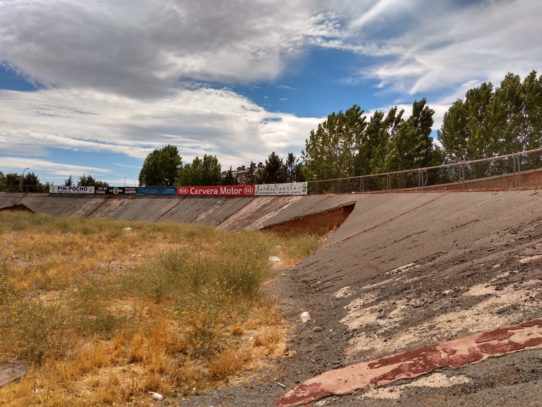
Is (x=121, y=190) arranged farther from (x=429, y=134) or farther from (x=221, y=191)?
(x=429, y=134)

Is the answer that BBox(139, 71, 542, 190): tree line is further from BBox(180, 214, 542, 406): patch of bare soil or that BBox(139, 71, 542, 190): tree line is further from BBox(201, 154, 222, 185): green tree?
BBox(201, 154, 222, 185): green tree

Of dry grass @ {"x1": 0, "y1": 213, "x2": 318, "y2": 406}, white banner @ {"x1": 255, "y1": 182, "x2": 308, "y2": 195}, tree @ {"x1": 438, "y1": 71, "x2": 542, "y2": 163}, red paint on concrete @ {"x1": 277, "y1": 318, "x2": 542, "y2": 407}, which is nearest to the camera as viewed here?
red paint on concrete @ {"x1": 277, "y1": 318, "x2": 542, "y2": 407}

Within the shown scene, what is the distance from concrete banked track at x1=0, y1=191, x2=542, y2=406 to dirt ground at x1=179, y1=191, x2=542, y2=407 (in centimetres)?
2

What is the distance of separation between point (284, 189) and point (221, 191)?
39.5 feet

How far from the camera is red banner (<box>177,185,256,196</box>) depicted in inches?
1804

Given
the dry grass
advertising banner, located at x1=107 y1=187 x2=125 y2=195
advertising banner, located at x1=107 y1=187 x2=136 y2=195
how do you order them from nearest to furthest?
the dry grass, advertising banner, located at x1=107 y1=187 x2=136 y2=195, advertising banner, located at x1=107 y1=187 x2=125 y2=195

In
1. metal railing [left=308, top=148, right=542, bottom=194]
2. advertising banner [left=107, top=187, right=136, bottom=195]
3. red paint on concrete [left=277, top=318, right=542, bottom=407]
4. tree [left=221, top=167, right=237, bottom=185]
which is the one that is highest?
tree [left=221, top=167, right=237, bottom=185]

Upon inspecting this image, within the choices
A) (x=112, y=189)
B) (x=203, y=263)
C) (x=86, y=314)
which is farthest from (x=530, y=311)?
(x=112, y=189)

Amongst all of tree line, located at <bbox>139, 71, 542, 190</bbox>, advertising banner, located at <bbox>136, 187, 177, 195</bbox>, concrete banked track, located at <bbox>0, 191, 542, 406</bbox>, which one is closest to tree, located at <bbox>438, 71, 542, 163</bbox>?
tree line, located at <bbox>139, 71, 542, 190</bbox>

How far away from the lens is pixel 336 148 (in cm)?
5809

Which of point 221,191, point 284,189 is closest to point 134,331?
point 284,189

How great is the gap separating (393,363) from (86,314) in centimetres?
704

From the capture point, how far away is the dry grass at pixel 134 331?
19.9ft

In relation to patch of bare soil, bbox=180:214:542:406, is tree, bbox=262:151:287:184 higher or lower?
higher
